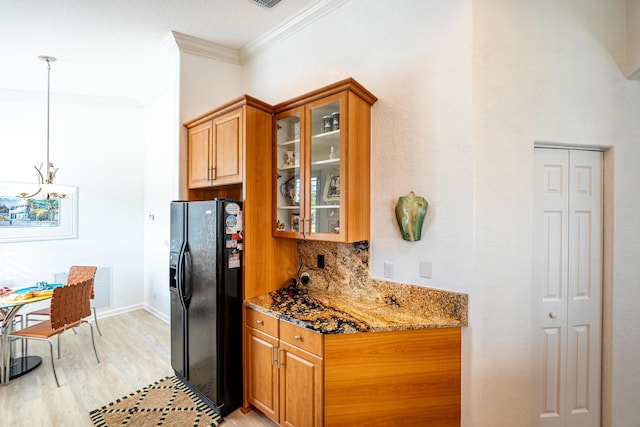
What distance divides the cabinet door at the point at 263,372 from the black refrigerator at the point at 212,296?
11cm

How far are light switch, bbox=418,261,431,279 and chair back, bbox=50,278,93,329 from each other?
131 inches

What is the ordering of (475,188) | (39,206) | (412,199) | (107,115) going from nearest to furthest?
(475,188), (412,199), (39,206), (107,115)

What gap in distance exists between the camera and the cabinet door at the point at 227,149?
240 centimetres

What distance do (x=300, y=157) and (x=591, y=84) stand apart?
2.09 m

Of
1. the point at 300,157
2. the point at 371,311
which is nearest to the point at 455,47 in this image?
the point at 300,157

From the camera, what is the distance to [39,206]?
4.02 metres

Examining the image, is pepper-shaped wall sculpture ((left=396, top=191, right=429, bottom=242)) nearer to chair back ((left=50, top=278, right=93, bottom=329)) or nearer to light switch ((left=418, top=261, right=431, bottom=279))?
light switch ((left=418, top=261, right=431, bottom=279))

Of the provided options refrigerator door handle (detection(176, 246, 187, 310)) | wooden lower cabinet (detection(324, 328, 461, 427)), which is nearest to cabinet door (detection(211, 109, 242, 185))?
refrigerator door handle (detection(176, 246, 187, 310))

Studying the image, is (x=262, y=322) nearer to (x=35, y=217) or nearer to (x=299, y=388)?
(x=299, y=388)

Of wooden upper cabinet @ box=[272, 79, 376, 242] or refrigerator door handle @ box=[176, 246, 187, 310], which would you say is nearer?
wooden upper cabinet @ box=[272, 79, 376, 242]

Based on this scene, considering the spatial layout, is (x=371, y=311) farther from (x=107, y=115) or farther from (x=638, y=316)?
(x=107, y=115)

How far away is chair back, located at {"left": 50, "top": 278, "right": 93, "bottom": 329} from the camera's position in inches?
111

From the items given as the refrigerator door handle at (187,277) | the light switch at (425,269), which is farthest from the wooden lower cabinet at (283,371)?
the light switch at (425,269)

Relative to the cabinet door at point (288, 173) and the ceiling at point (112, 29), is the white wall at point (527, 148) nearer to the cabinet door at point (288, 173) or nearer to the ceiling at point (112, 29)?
the cabinet door at point (288, 173)
